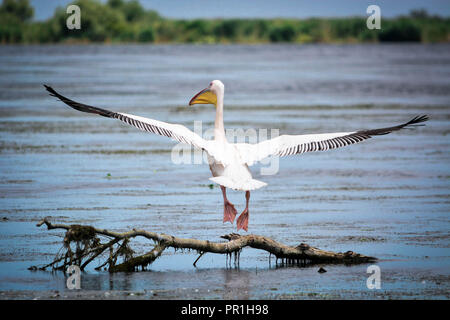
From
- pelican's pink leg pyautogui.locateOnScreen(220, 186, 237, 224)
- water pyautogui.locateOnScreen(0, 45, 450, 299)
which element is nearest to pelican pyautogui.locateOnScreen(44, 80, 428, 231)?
pelican's pink leg pyautogui.locateOnScreen(220, 186, 237, 224)

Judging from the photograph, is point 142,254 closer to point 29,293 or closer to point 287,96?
point 29,293

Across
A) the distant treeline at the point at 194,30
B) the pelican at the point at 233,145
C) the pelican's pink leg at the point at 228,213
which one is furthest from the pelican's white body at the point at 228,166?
the distant treeline at the point at 194,30

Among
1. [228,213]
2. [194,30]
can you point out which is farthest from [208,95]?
[194,30]

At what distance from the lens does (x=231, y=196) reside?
46.9 feet

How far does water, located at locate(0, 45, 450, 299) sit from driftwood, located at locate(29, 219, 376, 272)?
18 centimetres

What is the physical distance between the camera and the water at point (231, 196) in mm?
9219

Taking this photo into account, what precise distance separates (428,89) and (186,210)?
25776 millimetres

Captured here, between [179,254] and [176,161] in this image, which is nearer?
[179,254]

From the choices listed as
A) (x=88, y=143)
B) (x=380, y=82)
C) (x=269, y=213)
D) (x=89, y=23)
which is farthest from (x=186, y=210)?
(x=89, y=23)

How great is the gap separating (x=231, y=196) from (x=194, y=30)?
10944 cm

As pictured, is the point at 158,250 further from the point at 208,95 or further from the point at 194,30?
the point at 194,30

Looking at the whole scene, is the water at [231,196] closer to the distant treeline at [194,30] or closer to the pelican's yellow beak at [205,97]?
the pelican's yellow beak at [205,97]

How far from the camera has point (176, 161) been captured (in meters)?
18.1

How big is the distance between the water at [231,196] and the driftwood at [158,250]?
0.18m
